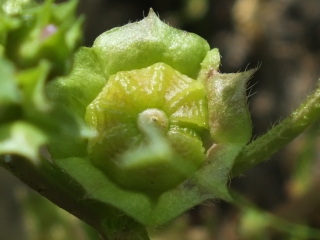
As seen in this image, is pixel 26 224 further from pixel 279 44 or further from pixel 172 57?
pixel 172 57

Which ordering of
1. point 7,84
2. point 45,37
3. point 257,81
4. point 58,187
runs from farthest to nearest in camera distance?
point 257,81 → point 58,187 → point 45,37 → point 7,84

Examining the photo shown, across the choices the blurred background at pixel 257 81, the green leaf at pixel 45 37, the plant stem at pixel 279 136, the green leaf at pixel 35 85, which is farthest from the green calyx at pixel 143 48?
the blurred background at pixel 257 81

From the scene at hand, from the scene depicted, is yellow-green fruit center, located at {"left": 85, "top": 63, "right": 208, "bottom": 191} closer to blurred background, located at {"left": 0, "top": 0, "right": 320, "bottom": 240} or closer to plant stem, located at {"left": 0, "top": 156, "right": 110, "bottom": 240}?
plant stem, located at {"left": 0, "top": 156, "right": 110, "bottom": 240}

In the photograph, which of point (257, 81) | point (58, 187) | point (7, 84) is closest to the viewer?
point (7, 84)

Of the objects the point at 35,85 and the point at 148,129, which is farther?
the point at 148,129

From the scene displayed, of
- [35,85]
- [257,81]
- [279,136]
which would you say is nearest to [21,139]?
[35,85]

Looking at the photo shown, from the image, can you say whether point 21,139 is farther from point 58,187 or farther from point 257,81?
point 257,81

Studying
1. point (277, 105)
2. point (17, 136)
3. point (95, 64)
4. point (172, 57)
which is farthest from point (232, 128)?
point (277, 105)
